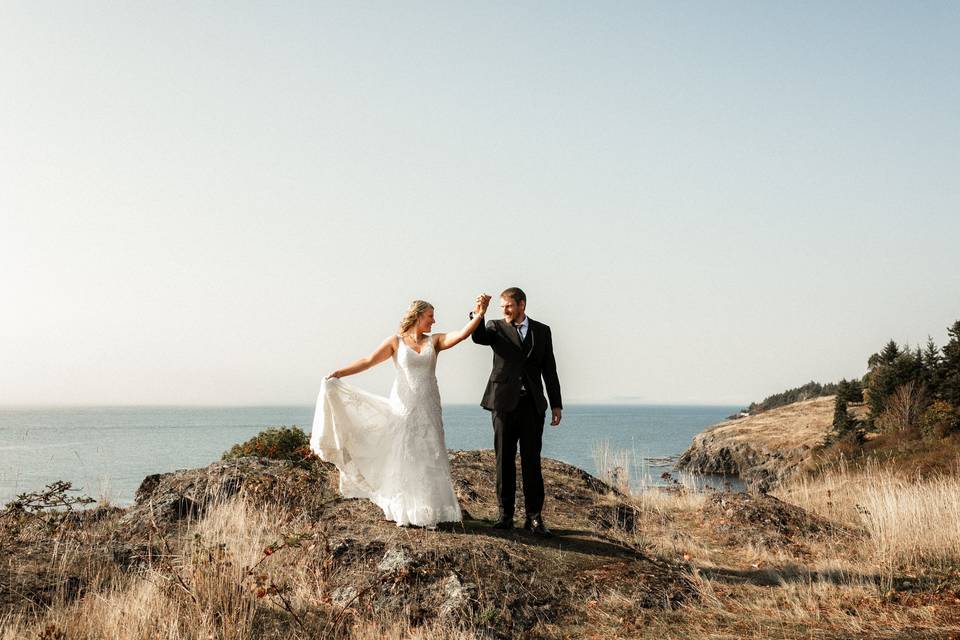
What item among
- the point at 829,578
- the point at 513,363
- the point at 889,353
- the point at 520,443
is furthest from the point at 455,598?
the point at 889,353

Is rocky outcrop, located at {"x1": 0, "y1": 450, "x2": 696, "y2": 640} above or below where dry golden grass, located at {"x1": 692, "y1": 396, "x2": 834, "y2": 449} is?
above

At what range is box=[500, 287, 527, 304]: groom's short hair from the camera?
8484 mm

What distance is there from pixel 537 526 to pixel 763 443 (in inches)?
1745

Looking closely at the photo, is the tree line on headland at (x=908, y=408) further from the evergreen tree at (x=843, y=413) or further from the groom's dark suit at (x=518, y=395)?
the groom's dark suit at (x=518, y=395)

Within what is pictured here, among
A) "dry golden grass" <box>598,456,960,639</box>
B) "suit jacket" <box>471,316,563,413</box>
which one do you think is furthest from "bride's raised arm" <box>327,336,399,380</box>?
"dry golden grass" <box>598,456,960,639</box>

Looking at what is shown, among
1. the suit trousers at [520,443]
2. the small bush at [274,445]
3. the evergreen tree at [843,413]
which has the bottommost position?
the evergreen tree at [843,413]

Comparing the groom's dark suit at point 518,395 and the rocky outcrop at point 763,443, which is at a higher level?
the groom's dark suit at point 518,395

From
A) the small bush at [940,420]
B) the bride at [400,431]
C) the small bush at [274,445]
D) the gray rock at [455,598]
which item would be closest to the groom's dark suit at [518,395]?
the bride at [400,431]

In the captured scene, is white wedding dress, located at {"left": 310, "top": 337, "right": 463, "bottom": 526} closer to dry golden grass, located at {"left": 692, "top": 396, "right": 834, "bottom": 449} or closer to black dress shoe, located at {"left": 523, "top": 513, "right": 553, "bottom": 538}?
black dress shoe, located at {"left": 523, "top": 513, "right": 553, "bottom": 538}

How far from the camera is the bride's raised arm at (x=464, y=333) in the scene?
803 centimetres

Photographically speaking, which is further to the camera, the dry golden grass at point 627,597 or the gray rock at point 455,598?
the gray rock at point 455,598

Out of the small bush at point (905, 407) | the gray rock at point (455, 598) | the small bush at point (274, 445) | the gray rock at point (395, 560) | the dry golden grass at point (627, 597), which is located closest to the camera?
the dry golden grass at point (627, 597)

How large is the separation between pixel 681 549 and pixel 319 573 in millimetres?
5384

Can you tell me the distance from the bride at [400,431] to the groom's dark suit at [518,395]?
52cm
